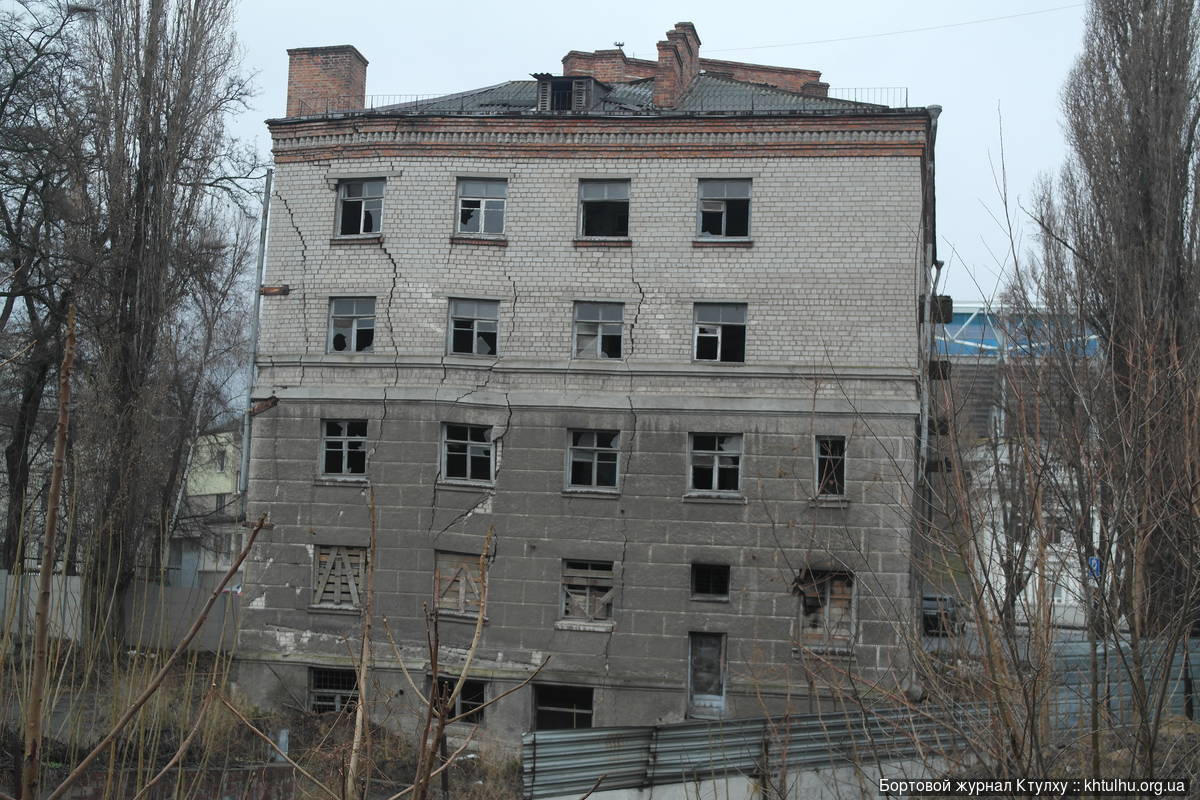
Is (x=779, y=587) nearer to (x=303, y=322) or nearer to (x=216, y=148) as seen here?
(x=303, y=322)

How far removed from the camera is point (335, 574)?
69.5 ft

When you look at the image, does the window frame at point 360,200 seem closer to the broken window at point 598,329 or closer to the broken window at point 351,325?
the broken window at point 351,325

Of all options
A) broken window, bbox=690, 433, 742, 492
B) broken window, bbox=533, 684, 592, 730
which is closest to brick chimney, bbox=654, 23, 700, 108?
broken window, bbox=690, 433, 742, 492

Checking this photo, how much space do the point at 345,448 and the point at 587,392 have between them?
194 inches

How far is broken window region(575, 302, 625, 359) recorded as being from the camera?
69.2ft

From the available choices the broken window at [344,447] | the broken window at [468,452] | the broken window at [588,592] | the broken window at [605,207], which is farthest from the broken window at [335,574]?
the broken window at [605,207]

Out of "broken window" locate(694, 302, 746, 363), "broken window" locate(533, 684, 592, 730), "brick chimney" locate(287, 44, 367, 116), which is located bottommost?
"broken window" locate(533, 684, 592, 730)

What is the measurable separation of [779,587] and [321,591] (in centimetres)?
878

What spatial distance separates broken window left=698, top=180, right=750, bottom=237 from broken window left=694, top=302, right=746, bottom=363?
1.49 m

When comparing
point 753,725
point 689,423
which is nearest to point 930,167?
point 689,423

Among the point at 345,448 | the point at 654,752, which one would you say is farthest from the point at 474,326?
the point at 654,752

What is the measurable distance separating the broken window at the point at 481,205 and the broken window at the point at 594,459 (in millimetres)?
4560

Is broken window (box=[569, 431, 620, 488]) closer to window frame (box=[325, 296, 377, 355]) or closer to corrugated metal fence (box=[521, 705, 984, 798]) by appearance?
window frame (box=[325, 296, 377, 355])

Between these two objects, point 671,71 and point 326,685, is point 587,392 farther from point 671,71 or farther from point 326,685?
point 326,685
